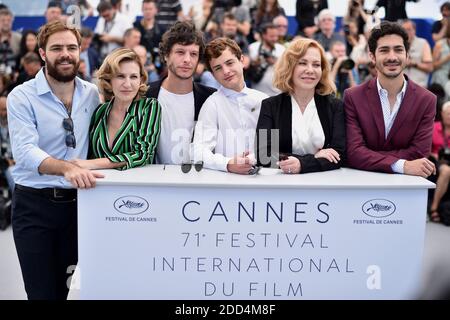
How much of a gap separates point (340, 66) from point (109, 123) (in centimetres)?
412

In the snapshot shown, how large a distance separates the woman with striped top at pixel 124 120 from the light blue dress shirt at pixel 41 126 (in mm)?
79

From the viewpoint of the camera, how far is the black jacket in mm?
2766

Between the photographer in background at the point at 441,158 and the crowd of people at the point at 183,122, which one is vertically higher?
the crowd of people at the point at 183,122

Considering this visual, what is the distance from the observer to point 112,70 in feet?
8.92

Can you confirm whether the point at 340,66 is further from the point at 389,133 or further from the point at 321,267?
the point at 321,267

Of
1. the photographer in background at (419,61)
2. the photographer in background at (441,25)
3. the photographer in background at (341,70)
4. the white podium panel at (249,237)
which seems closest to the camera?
the white podium panel at (249,237)

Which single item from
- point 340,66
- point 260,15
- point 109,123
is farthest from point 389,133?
point 260,15

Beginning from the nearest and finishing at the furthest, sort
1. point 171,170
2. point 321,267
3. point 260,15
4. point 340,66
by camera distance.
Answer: point 321,267
point 171,170
point 340,66
point 260,15

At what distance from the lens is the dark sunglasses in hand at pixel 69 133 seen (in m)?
2.62

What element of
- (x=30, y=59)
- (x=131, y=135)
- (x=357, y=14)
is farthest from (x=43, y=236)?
(x=357, y=14)

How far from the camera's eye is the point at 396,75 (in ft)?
9.13

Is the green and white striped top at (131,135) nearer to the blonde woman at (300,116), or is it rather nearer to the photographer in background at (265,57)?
the blonde woman at (300,116)

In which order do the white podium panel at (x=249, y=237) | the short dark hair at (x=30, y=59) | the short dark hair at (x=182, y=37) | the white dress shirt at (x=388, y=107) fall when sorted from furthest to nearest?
the short dark hair at (x=30, y=59) < the short dark hair at (x=182, y=37) < the white dress shirt at (x=388, y=107) < the white podium panel at (x=249, y=237)

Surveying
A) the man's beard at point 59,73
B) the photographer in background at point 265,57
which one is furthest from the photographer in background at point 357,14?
the man's beard at point 59,73
